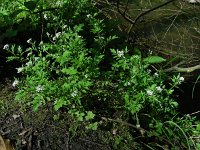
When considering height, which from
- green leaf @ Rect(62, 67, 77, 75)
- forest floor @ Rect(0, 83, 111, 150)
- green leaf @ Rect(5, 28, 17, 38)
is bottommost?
forest floor @ Rect(0, 83, 111, 150)

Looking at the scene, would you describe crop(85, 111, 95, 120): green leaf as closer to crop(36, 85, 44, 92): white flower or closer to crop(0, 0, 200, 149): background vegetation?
crop(0, 0, 200, 149): background vegetation

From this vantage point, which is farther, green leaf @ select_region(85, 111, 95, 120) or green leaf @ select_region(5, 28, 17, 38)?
green leaf @ select_region(5, 28, 17, 38)

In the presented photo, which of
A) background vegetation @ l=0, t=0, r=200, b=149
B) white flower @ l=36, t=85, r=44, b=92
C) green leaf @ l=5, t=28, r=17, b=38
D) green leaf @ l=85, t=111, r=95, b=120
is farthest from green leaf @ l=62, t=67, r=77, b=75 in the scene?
green leaf @ l=5, t=28, r=17, b=38

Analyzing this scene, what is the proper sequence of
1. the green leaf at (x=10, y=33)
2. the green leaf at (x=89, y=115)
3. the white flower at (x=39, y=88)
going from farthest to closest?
the green leaf at (x=10, y=33), the green leaf at (x=89, y=115), the white flower at (x=39, y=88)

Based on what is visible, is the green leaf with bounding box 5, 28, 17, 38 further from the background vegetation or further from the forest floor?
the forest floor

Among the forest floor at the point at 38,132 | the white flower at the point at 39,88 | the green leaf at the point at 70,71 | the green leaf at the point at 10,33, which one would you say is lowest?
the forest floor at the point at 38,132

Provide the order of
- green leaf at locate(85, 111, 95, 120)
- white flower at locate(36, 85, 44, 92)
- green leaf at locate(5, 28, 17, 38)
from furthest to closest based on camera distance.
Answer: green leaf at locate(5, 28, 17, 38) → green leaf at locate(85, 111, 95, 120) → white flower at locate(36, 85, 44, 92)

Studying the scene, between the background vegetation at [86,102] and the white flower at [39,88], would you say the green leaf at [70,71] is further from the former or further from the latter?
the white flower at [39,88]

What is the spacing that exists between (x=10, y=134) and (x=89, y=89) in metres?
0.71

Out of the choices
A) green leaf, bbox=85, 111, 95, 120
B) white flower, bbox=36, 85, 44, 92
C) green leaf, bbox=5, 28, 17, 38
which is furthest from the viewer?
green leaf, bbox=5, 28, 17, 38

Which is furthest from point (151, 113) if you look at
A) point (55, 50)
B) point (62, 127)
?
point (55, 50)

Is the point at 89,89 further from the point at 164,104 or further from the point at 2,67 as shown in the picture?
the point at 2,67

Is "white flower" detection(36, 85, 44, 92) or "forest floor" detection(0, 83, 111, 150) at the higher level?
"white flower" detection(36, 85, 44, 92)

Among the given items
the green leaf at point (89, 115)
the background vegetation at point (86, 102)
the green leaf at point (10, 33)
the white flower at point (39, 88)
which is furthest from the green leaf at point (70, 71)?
the green leaf at point (10, 33)
